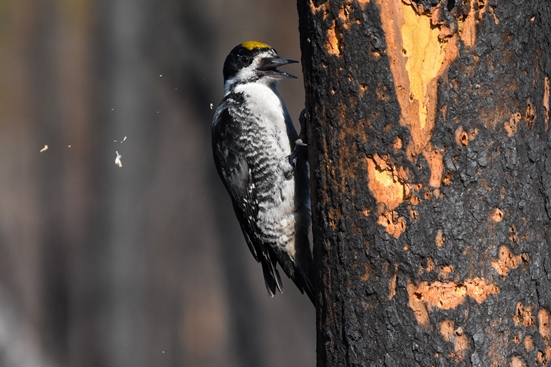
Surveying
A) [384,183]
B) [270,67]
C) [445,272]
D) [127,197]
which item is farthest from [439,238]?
[127,197]

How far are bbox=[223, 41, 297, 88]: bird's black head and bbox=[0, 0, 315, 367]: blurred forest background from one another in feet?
3.68

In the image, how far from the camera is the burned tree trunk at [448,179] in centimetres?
197

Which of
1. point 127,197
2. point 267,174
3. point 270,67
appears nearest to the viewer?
point 267,174

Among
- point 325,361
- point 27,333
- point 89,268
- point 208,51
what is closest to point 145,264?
point 89,268

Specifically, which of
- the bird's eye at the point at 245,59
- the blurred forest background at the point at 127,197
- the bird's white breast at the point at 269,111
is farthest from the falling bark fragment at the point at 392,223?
the blurred forest background at the point at 127,197

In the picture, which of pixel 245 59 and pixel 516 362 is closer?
pixel 516 362

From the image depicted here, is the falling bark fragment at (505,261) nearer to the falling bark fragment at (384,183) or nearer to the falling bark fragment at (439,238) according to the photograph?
the falling bark fragment at (439,238)

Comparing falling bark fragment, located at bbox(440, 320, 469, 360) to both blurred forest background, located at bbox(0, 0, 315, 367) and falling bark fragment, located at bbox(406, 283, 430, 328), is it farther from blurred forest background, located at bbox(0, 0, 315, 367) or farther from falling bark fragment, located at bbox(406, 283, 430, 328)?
blurred forest background, located at bbox(0, 0, 315, 367)

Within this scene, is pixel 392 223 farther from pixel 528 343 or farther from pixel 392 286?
pixel 528 343

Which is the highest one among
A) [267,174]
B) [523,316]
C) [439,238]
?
[267,174]

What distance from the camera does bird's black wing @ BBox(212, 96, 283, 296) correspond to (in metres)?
3.58

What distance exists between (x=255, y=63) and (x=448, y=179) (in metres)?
1.94

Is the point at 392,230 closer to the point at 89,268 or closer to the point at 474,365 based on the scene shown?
the point at 474,365

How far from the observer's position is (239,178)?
11.8 feet
